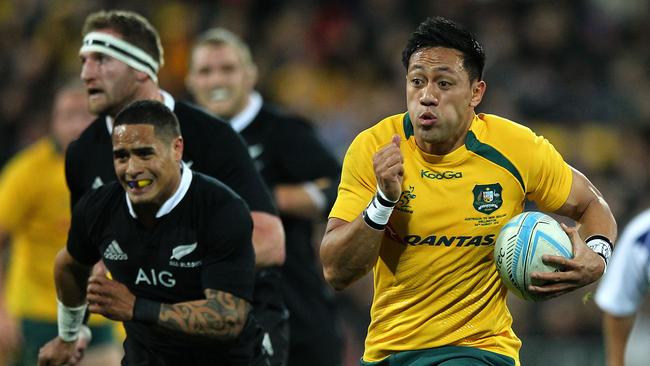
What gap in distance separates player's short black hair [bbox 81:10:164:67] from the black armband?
5.61 feet

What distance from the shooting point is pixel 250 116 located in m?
7.94

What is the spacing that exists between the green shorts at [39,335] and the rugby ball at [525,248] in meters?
5.03

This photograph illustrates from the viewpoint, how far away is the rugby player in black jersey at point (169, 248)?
5.25m

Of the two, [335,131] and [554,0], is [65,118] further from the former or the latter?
[554,0]

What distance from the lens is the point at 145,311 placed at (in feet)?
17.0

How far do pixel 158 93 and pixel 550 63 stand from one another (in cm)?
835

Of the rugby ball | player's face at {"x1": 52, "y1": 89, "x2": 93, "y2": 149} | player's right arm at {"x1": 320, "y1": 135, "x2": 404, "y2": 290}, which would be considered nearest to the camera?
player's right arm at {"x1": 320, "y1": 135, "x2": 404, "y2": 290}

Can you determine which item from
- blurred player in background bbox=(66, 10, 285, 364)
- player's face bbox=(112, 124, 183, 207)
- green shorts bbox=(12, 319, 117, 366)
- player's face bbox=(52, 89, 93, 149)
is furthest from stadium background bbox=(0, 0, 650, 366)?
player's face bbox=(112, 124, 183, 207)

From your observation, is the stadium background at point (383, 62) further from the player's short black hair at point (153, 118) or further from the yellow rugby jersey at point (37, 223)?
the player's short black hair at point (153, 118)

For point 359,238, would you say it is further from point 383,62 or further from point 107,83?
point 383,62

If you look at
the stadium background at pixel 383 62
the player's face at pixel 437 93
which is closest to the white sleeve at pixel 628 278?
the player's face at pixel 437 93

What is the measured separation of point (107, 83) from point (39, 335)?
148 inches

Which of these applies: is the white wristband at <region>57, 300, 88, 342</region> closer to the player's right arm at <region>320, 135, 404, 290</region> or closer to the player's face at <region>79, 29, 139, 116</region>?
the player's face at <region>79, 29, 139, 116</region>

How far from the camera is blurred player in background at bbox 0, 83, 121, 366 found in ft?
31.2
